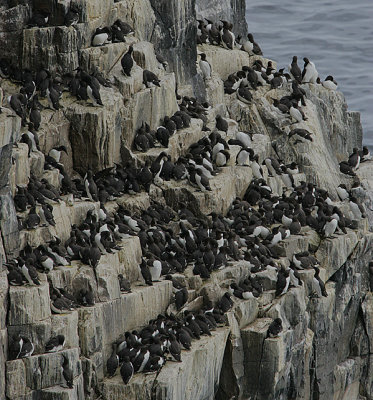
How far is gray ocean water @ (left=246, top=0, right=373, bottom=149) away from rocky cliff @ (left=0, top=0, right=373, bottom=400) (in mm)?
26096

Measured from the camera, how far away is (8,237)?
24.5 metres

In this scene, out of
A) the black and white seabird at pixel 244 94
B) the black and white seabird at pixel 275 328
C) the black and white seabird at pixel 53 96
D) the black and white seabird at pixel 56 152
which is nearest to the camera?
the black and white seabird at pixel 275 328

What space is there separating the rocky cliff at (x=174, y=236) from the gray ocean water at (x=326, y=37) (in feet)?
85.6

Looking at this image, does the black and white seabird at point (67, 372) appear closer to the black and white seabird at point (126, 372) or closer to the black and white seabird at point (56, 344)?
the black and white seabird at point (56, 344)

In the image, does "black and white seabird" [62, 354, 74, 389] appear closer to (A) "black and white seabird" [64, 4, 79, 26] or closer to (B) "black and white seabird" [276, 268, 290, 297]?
(B) "black and white seabird" [276, 268, 290, 297]

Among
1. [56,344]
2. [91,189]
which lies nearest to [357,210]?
[91,189]

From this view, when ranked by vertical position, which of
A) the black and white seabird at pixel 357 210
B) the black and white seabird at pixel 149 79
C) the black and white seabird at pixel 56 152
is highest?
the black and white seabird at pixel 149 79

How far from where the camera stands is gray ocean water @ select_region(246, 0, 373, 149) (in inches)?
2549

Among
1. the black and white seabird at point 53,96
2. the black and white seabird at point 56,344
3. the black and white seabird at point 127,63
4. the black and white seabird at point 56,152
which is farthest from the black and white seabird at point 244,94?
the black and white seabird at point 56,344

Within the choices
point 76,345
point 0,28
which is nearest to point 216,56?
point 0,28

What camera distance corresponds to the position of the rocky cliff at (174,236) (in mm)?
23938

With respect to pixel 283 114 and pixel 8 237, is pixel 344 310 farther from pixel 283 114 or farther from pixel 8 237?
pixel 8 237

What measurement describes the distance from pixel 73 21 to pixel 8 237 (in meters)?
6.86

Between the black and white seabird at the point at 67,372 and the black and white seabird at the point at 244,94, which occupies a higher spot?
the black and white seabird at the point at 244,94
